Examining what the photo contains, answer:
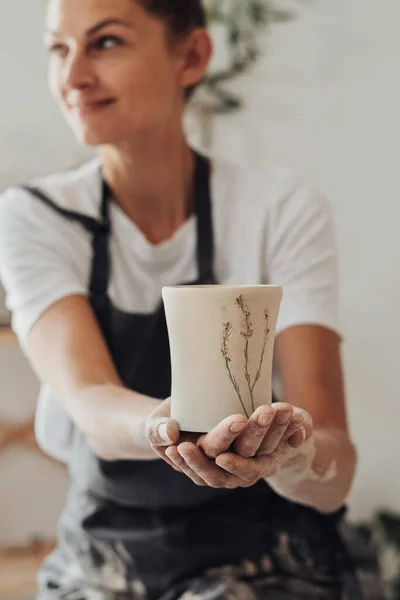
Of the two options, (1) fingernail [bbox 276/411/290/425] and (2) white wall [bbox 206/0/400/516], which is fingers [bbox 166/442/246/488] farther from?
(2) white wall [bbox 206/0/400/516]

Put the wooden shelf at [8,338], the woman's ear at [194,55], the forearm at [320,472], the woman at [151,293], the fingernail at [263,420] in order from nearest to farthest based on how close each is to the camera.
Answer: the fingernail at [263,420]
the forearm at [320,472]
the woman at [151,293]
the woman's ear at [194,55]
the wooden shelf at [8,338]

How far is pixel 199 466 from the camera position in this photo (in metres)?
0.46

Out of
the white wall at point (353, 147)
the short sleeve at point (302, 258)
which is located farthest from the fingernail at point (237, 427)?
the white wall at point (353, 147)

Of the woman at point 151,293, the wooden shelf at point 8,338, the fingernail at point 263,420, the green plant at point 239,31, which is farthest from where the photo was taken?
the green plant at point 239,31

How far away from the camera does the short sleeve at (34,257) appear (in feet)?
2.63

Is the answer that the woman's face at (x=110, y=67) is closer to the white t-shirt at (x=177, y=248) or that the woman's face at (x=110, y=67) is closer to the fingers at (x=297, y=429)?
the white t-shirt at (x=177, y=248)

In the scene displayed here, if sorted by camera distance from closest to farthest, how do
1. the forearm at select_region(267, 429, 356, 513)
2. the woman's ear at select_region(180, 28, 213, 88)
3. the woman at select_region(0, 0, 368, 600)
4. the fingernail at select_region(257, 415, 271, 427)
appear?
the fingernail at select_region(257, 415, 271, 427)
the forearm at select_region(267, 429, 356, 513)
the woman at select_region(0, 0, 368, 600)
the woman's ear at select_region(180, 28, 213, 88)

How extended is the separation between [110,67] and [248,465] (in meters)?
0.52

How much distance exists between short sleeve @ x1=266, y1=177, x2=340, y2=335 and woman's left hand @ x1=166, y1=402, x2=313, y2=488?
323mm

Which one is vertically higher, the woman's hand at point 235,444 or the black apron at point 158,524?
the woman's hand at point 235,444

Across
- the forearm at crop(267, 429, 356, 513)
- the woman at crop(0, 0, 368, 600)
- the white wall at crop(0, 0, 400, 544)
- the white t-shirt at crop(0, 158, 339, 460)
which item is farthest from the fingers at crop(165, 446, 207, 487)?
the white wall at crop(0, 0, 400, 544)

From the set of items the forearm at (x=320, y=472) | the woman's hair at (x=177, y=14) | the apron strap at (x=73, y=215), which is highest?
the woman's hair at (x=177, y=14)

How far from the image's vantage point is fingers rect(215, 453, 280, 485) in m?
0.46

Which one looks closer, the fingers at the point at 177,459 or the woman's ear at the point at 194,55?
the fingers at the point at 177,459
